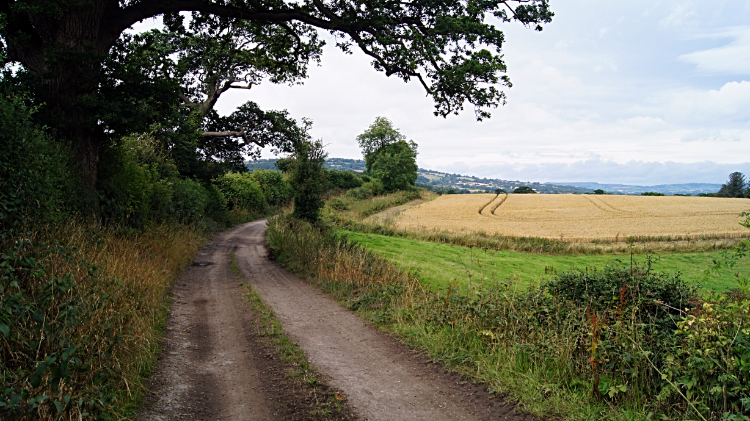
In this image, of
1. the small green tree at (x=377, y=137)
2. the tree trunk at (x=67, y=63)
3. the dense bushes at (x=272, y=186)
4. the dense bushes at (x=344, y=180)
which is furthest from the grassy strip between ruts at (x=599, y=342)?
the small green tree at (x=377, y=137)

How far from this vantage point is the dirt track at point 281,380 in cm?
504

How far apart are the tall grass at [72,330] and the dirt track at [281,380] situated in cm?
49

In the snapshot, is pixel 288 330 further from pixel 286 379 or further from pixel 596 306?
pixel 596 306

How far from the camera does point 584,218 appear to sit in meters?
42.2

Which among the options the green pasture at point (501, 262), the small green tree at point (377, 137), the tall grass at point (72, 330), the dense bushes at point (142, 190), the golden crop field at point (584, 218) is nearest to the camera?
the tall grass at point (72, 330)

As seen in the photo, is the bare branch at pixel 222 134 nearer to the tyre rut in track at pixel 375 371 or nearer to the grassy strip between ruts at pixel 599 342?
the tyre rut in track at pixel 375 371

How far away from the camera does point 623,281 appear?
6480mm

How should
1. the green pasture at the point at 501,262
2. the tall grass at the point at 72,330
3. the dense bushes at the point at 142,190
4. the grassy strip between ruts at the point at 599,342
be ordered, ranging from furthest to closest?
the green pasture at the point at 501,262 < the dense bushes at the point at 142,190 < the grassy strip between ruts at the point at 599,342 < the tall grass at the point at 72,330

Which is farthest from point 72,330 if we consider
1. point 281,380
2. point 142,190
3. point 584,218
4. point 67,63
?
point 584,218

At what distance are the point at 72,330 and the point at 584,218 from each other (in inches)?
1767

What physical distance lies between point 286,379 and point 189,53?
25401 mm

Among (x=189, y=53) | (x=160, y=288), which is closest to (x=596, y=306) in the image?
(x=160, y=288)

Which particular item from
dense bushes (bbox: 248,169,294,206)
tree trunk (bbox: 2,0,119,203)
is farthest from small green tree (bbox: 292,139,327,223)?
dense bushes (bbox: 248,169,294,206)

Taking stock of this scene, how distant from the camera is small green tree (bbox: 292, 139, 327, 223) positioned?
19.2 meters
